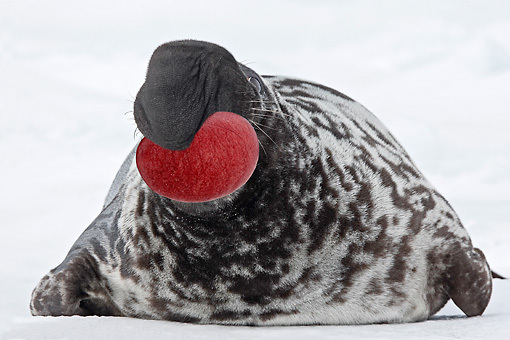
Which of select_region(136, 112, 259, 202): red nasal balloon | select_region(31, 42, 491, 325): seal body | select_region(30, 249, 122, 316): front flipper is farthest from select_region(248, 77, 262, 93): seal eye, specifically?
select_region(30, 249, 122, 316): front flipper

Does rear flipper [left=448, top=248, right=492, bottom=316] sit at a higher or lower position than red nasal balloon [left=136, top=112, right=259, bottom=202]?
lower

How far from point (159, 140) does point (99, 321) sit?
1026 mm

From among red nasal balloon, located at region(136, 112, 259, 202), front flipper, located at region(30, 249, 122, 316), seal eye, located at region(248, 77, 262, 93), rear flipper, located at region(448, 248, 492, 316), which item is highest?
seal eye, located at region(248, 77, 262, 93)

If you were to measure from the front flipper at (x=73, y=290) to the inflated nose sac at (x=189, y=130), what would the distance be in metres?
1.27

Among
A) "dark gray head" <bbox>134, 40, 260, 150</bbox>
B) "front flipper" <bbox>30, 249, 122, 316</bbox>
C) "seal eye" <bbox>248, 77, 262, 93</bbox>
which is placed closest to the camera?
"dark gray head" <bbox>134, 40, 260, 150</bbox>

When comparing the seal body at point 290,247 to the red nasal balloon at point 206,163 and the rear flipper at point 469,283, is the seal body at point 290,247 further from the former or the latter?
the red nasal balloon at point 206,163

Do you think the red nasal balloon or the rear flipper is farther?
the rear flipper

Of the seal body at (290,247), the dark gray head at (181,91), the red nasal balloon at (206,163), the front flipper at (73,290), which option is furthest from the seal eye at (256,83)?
the front flipper at (73,290)

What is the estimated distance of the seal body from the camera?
3115 mm

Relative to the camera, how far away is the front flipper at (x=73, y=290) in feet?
12.1

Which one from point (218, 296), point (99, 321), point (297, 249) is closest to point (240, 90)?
point (297, 249)

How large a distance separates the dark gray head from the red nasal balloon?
0.05 metres

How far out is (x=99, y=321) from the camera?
3158 millimetres

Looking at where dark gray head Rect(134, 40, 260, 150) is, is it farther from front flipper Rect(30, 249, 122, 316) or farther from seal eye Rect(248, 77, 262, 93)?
front flipper Rect(30, 249, 122, 316)
